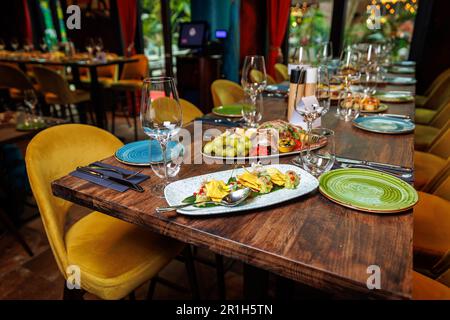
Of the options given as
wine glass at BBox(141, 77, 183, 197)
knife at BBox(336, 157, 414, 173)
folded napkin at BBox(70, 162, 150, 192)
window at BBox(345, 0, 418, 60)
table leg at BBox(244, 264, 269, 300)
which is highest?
window at BBox(345, 0, 418, 60)

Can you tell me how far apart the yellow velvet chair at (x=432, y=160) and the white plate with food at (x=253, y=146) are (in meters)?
0.93

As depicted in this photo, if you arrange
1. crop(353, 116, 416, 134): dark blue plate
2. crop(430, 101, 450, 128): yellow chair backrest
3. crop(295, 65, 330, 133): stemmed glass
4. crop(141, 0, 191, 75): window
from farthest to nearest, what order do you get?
crop(141, 0, 191, 75): window
crop(430, 101, 450, 128): yellow chair backrest
crop(353, 116, 416, 134): dark blue plate
crop(295, 65, 330, 133): stemmed glass

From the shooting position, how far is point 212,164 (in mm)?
1021

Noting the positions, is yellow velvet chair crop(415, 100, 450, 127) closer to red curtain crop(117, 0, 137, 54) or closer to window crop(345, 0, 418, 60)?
window crop(345, 0, 418, 60)

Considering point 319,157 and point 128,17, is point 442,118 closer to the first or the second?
point 319,157

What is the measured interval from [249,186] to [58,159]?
73 cm

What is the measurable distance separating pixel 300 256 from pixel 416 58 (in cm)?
454

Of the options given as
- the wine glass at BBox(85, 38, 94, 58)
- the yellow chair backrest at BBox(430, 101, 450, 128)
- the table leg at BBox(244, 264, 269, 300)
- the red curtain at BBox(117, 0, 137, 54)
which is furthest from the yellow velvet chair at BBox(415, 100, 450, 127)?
the red curtain at BBox(117, 0, 137, 54)

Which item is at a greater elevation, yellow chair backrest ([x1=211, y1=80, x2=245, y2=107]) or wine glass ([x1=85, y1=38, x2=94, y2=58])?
wine glass ([x1=85, y1=38, x2=94, y2=58])

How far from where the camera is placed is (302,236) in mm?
661

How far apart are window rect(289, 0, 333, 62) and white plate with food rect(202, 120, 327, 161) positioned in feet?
12.6

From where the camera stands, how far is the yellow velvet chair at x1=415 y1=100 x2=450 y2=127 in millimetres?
2291
